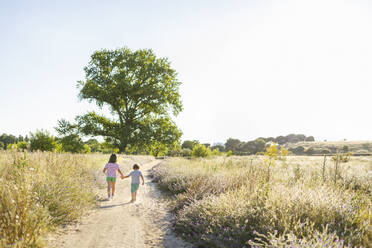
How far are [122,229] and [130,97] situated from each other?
18136 millimetres

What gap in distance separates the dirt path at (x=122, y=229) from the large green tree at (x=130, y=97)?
1470 cm

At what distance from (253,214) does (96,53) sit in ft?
74.6

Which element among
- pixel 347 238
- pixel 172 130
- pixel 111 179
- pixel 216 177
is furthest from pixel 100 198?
pixel 172 130

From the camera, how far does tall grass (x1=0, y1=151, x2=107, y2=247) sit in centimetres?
326

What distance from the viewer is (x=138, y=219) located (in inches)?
222

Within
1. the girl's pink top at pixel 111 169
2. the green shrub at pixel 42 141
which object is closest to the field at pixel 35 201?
the girl's pink top at pixel 111 169

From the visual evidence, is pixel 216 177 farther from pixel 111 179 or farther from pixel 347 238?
pixel 347 238

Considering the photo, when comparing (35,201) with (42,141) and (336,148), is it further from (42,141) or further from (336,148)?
(336,148)

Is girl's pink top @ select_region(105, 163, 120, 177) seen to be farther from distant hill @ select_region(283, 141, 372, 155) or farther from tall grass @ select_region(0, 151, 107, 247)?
distant hill @ select_region(283, 141, 372, 155)

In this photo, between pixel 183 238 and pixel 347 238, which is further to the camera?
pixel 183 238

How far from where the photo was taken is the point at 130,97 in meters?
21.8

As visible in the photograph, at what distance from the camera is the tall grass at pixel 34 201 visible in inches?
128

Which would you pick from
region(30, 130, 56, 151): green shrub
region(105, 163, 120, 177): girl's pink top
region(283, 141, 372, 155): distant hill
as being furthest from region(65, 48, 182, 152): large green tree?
region(283, 141, 372, 155): distant hill

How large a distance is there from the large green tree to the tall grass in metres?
13.6
